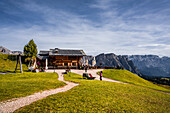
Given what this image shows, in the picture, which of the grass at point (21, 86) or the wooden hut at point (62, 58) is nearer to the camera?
the grass at point (21, 86)

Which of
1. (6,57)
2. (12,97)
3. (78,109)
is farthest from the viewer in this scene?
(6,57)

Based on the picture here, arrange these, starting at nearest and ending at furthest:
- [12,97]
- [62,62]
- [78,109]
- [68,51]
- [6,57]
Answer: [78,109]
[12,97]
[6,57]
[62,62]
[68,51]

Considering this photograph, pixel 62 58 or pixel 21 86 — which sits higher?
pixel 62 58

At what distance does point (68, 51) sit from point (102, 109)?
4589cm

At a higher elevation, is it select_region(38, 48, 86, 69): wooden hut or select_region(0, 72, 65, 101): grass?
select_region(38, 48, 86, 69): wooden hut

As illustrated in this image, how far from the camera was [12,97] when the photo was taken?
9727 mm

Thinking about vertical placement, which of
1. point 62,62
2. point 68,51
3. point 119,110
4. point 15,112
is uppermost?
point 68,51

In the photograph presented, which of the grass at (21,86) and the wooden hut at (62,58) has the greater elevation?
the wooden hut at (62,58)

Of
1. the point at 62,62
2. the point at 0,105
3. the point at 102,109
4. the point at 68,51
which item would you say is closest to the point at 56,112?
the point at 102,109

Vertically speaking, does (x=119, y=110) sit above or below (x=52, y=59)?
below

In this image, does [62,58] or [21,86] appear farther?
[62,58]

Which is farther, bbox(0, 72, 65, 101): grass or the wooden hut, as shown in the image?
the wooden hut

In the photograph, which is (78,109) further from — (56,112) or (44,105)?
(44,105)

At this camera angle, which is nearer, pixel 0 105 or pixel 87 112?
pixel 87 112
